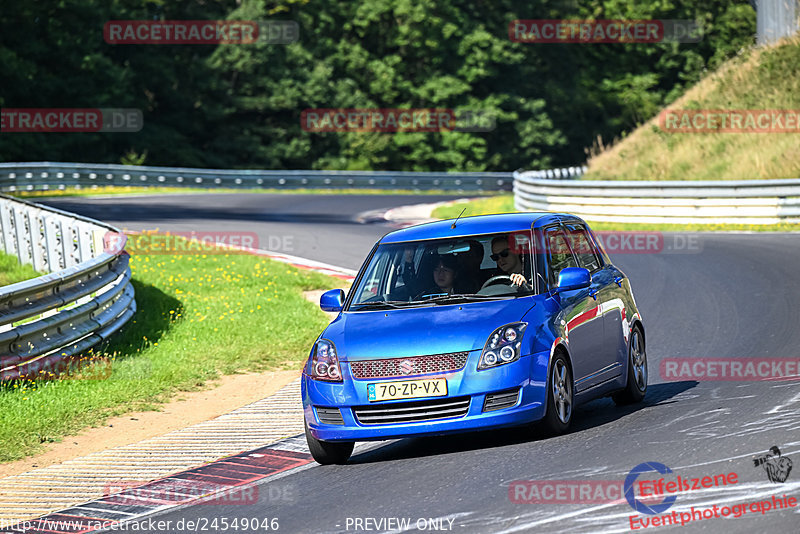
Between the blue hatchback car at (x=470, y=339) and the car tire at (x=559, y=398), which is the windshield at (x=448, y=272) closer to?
the blue hatchback car at (x=470, y=339)

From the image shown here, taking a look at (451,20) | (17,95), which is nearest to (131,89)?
(17,95)

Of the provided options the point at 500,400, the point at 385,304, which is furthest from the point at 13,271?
the point at 500,400

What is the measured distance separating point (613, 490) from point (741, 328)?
688 cm

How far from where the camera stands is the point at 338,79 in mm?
69250

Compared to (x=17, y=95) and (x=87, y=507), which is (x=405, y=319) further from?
(x=17, y=95)

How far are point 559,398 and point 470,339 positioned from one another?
85 cm

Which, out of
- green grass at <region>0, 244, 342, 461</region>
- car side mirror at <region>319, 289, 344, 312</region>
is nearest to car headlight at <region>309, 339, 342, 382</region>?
car side mirror at <region>319, 289, 344, 312</region>

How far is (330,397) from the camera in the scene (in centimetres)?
820

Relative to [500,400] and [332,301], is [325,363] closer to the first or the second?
[332,301]

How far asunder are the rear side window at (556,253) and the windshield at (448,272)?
190 millimetres

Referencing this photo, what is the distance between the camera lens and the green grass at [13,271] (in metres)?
18.6

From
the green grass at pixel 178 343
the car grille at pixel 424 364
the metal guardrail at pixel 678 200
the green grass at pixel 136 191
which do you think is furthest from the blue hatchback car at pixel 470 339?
the green grass at pixel 136 191

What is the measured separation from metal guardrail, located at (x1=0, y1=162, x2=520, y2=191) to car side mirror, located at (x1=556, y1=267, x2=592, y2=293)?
107 ft

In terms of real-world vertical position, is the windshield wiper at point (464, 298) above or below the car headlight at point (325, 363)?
above
